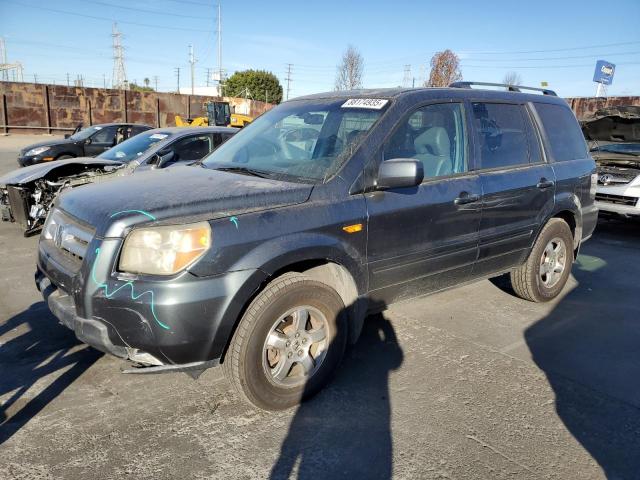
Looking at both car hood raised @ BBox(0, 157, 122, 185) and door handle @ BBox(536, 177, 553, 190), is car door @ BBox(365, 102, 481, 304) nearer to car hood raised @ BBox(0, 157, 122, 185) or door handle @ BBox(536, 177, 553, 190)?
door handle @ BBox(536, 177, 553, 190)

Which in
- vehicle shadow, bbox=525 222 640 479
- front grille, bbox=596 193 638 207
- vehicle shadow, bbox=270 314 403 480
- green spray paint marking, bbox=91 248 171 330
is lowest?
vehicle shadow, bbox=270 314 403 480

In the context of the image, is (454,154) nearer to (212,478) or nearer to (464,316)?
(464,316)

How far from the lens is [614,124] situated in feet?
29.8

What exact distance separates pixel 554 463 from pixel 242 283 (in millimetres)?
1874

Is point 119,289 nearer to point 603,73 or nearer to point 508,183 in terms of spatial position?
point 508,183

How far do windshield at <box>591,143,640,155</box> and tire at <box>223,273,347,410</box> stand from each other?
7988 mm

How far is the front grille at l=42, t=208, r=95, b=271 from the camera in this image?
2798 mm

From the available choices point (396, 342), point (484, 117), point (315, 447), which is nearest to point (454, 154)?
point (484, 117)

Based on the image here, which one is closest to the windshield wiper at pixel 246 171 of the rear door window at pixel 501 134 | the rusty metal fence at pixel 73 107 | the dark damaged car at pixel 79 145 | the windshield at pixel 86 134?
the rear door window at pixel 501 134

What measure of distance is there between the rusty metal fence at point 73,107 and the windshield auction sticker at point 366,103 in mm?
29730

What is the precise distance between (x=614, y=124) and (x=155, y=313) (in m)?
9.33

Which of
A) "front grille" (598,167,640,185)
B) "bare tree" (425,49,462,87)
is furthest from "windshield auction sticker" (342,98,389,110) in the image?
"bare tree" (425,49,462,87)

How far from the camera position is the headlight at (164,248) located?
254 cm

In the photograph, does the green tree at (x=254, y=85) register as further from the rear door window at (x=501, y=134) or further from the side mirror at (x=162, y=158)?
the rear door window at (x=501, y=134)
